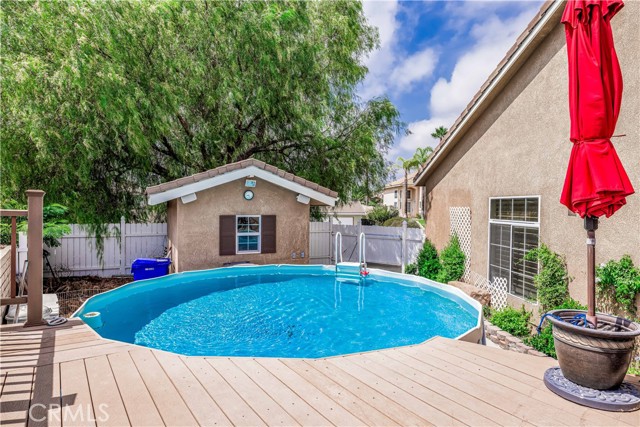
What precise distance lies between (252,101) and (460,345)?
1299 cm

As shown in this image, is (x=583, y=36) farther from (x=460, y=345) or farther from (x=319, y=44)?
(x=319, y=44)

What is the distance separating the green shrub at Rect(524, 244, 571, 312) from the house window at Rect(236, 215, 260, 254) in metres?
9.17

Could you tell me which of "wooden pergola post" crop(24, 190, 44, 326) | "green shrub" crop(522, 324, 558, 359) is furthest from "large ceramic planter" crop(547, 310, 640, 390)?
"wooden pergola post" crop(24, 190, 44, 326)

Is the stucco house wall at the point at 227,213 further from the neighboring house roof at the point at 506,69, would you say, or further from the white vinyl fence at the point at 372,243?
the neighboring house roof at the point at 506,69

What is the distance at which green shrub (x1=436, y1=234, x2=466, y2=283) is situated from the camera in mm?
11086

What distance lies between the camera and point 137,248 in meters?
A: 13.7

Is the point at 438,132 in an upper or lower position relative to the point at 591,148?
upper

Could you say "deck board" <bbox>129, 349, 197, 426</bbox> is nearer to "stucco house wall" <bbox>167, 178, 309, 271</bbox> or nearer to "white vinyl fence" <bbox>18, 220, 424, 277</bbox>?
"white vinyl fence" <bbox>18, 220, 424, 277</bbox>

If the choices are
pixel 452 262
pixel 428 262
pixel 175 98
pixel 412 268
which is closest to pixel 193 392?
pixel 452 262

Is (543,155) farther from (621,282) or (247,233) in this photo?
(247,233)

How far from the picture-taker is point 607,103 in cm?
362

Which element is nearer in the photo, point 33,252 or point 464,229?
point 33,252

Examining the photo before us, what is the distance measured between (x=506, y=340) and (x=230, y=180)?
9409 mm

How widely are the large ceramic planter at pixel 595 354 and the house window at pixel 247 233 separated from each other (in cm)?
1103
